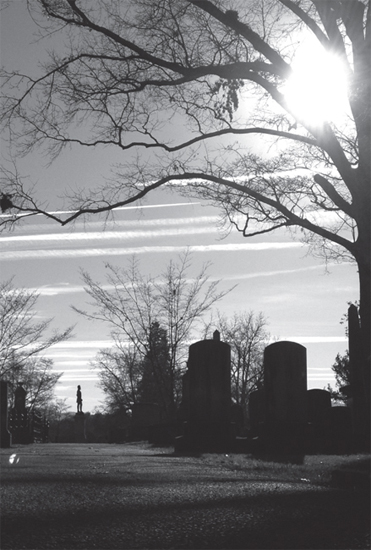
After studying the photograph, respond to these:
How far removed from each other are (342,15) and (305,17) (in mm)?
575

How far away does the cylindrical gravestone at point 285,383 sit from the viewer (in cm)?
1470

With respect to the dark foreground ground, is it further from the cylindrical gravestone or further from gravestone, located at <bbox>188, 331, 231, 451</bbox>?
gravestone, located at <bbox>188, 331, 231, 451</bbox>

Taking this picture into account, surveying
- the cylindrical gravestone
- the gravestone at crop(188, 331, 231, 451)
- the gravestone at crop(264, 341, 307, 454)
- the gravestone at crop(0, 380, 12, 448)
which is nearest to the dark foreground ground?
the gravestone at crop(264, 341, 307, 454)

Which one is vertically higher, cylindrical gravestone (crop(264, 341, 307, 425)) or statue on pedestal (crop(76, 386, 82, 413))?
cylindrical gravestone (crop(264, 341, 307, 425))

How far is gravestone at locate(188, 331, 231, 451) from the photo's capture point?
50.3ft

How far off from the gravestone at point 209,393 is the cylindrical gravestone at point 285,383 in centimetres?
103

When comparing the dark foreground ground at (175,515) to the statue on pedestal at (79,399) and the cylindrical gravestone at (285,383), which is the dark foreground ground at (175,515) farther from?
the statue on pedestal at (79,399)

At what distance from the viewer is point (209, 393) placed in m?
15.7

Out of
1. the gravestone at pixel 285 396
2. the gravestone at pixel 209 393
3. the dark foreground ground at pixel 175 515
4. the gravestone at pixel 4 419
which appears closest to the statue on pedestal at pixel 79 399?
the gravestone at pixel 4 419

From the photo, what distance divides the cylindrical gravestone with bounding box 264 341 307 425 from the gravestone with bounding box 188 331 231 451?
3.38 ft

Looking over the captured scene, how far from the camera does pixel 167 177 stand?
12.5 metres

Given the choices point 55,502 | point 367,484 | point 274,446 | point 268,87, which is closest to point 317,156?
point 268,87

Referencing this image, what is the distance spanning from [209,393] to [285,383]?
1.73m

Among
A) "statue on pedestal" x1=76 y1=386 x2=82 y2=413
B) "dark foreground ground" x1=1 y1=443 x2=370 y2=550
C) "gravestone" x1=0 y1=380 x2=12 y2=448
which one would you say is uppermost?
"dark foreground ground" x1=1 y1=443 x2=370 y2=550
